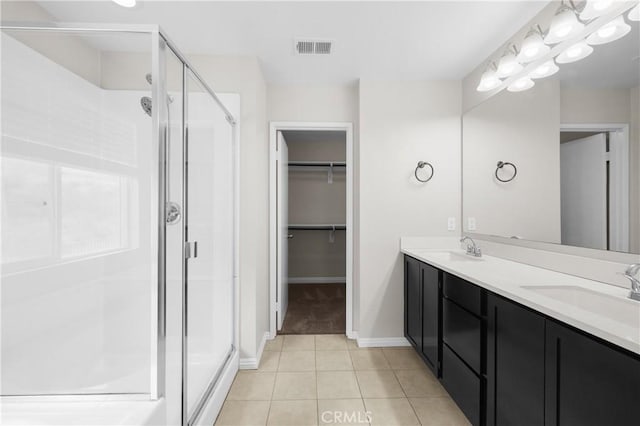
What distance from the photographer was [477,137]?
245 cm

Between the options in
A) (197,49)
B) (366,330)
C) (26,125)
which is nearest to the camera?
(26,125)

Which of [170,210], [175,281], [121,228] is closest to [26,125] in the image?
[121,228]

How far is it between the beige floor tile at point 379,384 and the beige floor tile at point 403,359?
15cm

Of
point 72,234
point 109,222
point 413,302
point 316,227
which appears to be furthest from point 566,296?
point 316,227

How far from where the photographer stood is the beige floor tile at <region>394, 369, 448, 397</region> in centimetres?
196

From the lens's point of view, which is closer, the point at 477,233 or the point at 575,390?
the point at 575,390

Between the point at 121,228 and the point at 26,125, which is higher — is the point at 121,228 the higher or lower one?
the lower one

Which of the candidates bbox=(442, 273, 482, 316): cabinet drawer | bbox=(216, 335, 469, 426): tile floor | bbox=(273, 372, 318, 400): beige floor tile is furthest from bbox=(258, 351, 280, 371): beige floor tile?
bbox=(442, 273, 482, 316): cabinet drawer

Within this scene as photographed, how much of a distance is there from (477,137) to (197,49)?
7.91ft

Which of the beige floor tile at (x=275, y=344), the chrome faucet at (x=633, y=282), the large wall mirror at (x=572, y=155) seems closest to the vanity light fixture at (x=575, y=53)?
the large wall mirror at (x=572, y=155)

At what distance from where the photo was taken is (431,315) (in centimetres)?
206

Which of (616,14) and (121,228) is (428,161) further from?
(121,228)

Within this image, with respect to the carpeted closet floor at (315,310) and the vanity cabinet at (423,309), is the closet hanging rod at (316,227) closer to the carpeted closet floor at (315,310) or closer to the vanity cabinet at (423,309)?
the carpeted closet floor at (315,310)

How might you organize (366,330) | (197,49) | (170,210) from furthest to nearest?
1. (366,330)
2. (197,49)
3. (170,210)
